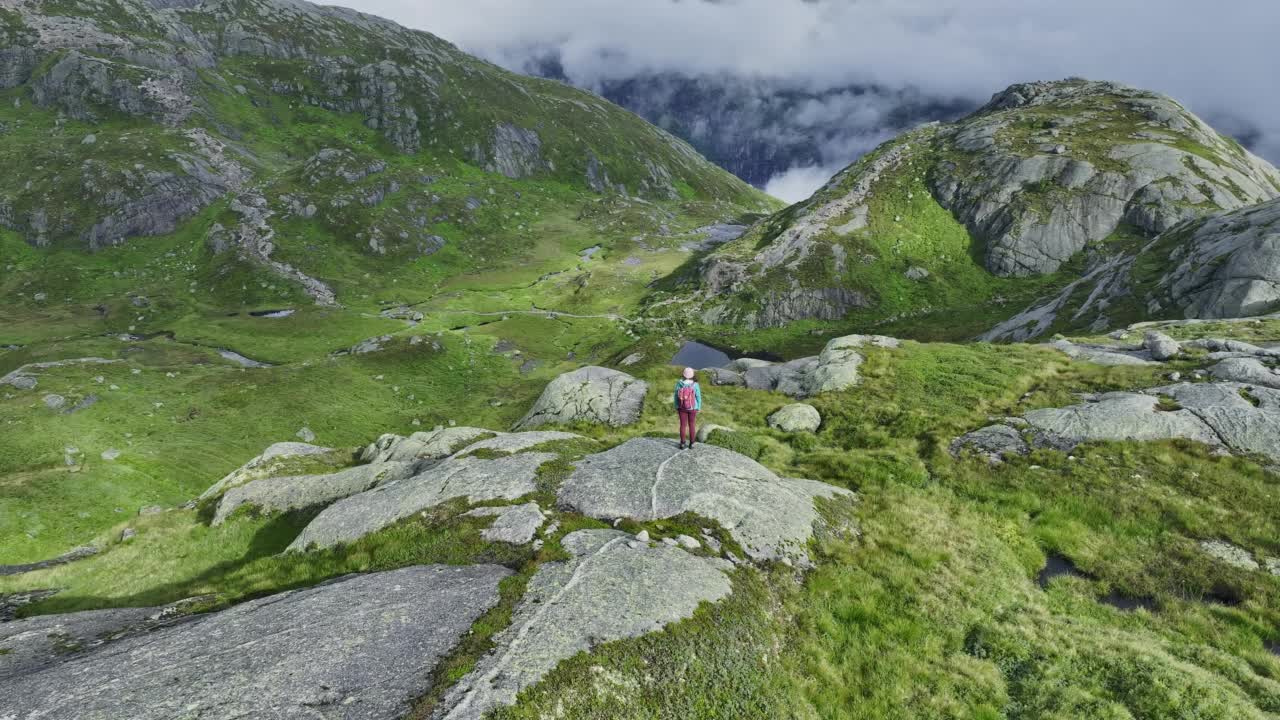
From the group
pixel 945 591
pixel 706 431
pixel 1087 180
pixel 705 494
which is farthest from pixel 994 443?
pixel 1087 180

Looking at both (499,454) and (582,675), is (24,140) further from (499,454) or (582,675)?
(582,675)

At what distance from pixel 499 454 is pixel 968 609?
18797 mm

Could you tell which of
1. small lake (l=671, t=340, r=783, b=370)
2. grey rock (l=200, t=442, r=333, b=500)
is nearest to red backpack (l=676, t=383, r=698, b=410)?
grey rock (l=200, t=442, r=333, b=500)

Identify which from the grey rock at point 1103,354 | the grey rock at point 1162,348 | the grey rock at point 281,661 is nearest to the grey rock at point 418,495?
the grey rock at point 281,661

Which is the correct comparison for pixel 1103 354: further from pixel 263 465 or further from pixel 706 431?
pixel 263 465

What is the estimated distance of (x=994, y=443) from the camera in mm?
26781

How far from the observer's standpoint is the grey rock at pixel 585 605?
1033 centimetres

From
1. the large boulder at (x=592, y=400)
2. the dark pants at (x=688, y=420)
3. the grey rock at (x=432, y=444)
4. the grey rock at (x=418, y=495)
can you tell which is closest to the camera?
the grey rock at (x=418, y=495)

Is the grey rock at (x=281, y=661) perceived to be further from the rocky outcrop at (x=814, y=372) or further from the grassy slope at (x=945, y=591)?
the rocky outcrop at (x=814, y=372)

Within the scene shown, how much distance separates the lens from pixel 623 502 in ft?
61.3

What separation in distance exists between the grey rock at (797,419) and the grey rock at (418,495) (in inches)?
730

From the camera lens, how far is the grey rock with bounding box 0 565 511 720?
979cm

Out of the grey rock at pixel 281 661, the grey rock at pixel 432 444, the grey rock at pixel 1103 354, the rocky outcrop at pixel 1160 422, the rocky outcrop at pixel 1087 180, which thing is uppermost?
the rocky outcrop at pixel 1087 180

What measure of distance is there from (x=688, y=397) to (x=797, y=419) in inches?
609
